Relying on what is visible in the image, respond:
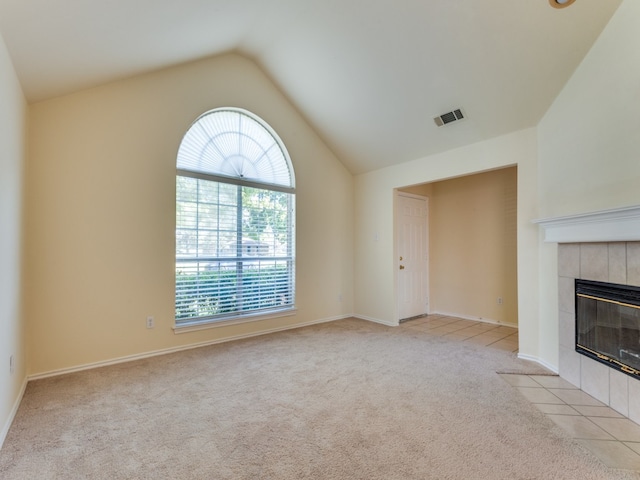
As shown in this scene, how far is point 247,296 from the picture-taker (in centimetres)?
415

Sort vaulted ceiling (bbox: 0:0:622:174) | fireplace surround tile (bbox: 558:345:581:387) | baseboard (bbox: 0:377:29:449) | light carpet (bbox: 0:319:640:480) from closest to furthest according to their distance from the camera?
light carpet (bbox: 0:319:640:480) < baseboard (bbox: 0:377:29:449) < vaulted ceiling (bbox: 0:0:622:174) < fireplace surround tile (bbox: 558:345:581:387)

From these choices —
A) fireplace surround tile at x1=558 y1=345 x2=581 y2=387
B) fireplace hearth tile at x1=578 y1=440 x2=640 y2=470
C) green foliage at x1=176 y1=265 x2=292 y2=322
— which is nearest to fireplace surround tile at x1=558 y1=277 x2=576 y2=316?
fireplace surround tile at x1=558 y1=345 x2=581 y2=387

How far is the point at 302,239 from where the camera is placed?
15.3ft

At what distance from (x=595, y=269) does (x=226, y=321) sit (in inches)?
144

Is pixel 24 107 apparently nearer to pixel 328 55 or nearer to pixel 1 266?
pixel 1 266

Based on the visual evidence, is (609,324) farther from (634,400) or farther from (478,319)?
(478,319)

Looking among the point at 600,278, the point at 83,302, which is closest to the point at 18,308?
the point at 83,302

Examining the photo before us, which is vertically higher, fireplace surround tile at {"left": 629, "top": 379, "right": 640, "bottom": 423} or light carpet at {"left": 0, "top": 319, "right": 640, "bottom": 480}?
fireplace surround tile at {"left": 629, "top": 379, "right": 640, "bottom": 423}

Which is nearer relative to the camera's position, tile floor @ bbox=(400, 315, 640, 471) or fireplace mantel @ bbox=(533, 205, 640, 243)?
tile floor @ bbox=(400, 315, 640, 471)

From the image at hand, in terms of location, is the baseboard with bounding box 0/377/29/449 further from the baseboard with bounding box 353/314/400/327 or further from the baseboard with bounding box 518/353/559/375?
the baseboard with bounding box 518/353/559/375

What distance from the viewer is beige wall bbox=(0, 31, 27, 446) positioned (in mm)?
1967

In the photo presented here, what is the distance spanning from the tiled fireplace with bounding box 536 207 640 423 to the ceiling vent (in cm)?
142

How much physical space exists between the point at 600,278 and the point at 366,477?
7.53 feet

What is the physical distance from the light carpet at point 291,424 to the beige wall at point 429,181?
0.78 m
